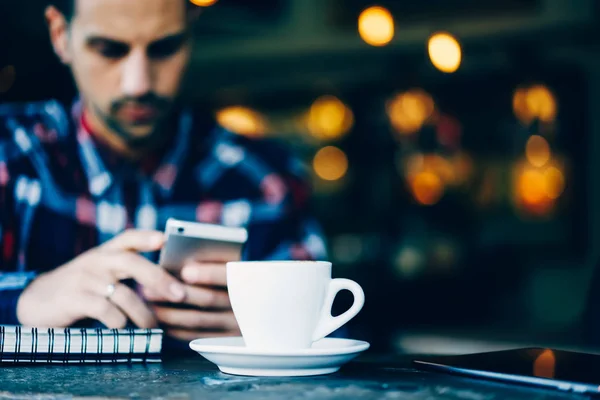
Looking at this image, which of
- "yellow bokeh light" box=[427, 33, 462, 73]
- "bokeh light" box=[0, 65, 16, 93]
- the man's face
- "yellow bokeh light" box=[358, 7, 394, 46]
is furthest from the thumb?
"yellow bokeh light" box=[358, 7, 394, 46]

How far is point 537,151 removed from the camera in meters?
5.93

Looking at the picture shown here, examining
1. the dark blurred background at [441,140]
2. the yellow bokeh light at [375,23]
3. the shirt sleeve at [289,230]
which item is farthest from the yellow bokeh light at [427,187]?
the shirt sleeve at [289,230]

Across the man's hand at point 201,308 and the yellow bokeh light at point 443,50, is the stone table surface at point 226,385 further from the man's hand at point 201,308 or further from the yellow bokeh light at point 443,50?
the yellow bokeh light at point 443,50

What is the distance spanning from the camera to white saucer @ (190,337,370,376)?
0.85 metres

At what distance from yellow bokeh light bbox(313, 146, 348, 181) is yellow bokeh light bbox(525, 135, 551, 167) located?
1.44m

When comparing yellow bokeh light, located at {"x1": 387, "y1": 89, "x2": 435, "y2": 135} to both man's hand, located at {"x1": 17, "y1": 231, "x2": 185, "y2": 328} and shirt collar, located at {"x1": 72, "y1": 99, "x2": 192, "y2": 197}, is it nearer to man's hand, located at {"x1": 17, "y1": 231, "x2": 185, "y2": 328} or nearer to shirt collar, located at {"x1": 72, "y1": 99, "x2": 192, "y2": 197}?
shirt collar, located at {"x1": 72, "y1": 99, "x2": 192, "y2": 197}

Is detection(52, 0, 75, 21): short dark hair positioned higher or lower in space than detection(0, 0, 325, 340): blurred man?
higher

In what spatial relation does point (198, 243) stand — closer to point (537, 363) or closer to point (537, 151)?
point (537, 363)

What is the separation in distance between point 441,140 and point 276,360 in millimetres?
5446

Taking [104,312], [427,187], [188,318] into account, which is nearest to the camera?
[104,312]

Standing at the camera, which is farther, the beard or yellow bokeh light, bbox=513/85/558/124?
yellow bokeh light, bbox=513/85/558/124

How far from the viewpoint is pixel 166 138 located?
7.00 ft

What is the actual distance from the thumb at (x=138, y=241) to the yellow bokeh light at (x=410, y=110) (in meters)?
4.88

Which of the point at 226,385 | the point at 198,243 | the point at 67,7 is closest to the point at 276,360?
the point at 226,385
